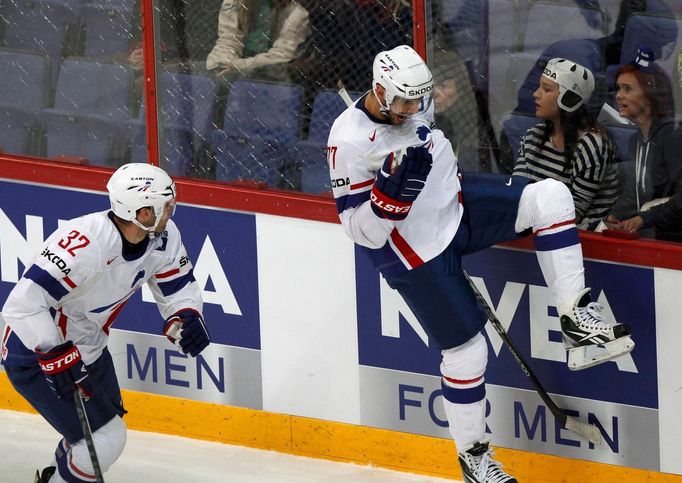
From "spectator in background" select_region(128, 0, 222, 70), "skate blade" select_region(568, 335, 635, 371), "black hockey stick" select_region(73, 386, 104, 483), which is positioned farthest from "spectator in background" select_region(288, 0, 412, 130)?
"black hockey stick" select_region(73, 386, 104, 483)

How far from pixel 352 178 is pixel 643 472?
130cm

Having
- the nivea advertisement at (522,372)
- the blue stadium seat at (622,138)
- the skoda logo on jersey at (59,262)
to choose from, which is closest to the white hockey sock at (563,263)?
the nivea advertisement at (522,372)

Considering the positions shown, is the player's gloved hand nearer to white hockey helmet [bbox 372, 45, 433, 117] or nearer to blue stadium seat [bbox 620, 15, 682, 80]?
white hockey helmet [bbox 372, 45, 433, 117]

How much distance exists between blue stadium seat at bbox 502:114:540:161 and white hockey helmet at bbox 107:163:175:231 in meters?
1.12

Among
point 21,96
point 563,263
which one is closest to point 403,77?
point 563,263

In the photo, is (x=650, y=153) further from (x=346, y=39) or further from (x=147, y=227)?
(x=147, y=227)

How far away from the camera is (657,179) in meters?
4.86

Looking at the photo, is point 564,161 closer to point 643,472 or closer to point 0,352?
point 643,472

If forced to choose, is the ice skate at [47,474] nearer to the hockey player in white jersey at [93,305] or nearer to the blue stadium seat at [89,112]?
the hockey player in white jersey at [93,305]

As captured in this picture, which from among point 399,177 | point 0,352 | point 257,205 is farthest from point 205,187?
point 399,177

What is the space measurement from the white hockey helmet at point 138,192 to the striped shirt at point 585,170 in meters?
1.18

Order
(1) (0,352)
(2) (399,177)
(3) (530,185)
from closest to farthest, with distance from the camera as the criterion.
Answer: (2) (399,177) < (3) (530,185) < (1) (0,352)

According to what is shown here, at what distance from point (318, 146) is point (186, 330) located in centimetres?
89

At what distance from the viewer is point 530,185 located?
15.8ft
